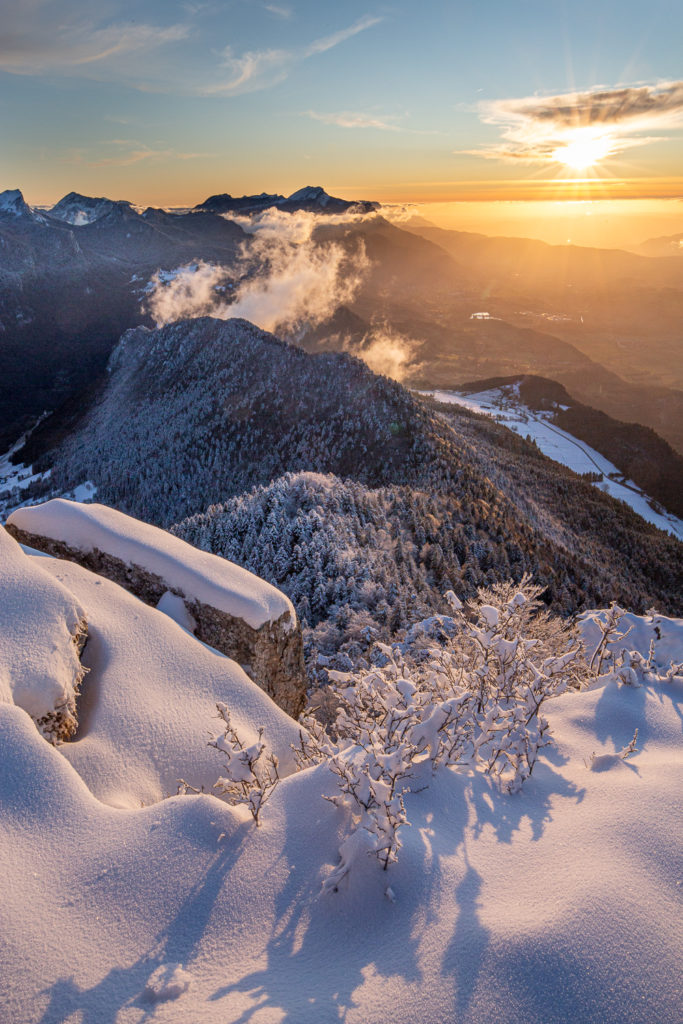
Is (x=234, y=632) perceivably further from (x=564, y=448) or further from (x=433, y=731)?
(x=564, y=448)

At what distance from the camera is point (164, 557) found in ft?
44.1

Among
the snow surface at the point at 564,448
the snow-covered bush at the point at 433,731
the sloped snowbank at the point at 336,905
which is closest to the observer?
the sloped snowbank at the point at 336,905

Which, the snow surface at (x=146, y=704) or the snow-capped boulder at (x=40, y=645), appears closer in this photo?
the snow surface at (x=146, y=704)

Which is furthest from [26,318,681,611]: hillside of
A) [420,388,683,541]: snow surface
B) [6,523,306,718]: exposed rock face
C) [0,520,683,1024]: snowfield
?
[0,520,683,1024]: snowfield

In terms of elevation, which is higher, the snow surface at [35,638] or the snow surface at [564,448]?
the snow surface at [35,638]

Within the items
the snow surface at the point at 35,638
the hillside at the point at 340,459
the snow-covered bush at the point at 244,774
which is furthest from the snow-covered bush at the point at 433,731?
the hillside at the point at 340,459

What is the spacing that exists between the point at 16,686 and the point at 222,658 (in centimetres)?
403

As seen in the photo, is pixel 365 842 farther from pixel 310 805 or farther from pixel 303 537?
pixel 303 537

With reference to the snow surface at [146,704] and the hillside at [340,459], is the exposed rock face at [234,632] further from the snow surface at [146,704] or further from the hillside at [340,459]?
the hillside at [340,459]

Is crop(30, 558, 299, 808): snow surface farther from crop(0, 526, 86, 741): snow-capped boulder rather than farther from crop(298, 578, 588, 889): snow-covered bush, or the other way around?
crop(298, 578, 588, 889): snow-covered bush

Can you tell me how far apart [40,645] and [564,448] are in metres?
102

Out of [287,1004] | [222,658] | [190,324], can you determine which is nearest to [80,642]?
[222,658]

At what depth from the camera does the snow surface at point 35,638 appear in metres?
7.78

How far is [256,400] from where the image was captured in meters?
67.1
